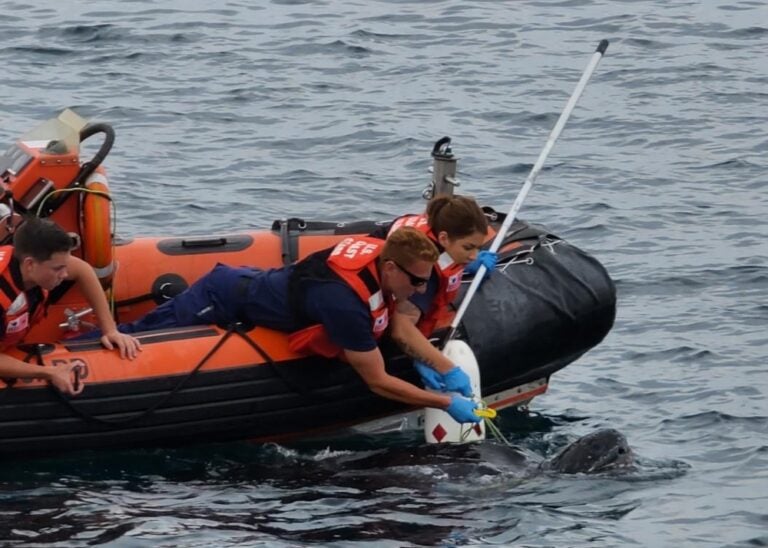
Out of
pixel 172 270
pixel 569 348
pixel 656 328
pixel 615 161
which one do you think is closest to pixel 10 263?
pixel 172 270

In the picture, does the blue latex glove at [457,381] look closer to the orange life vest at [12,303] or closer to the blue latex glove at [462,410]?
the blue latex glove at [462,410]

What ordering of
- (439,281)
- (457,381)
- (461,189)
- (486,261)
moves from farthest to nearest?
1. (461,189)
2. (486,261)
3. (439,281)
4. (457,381)

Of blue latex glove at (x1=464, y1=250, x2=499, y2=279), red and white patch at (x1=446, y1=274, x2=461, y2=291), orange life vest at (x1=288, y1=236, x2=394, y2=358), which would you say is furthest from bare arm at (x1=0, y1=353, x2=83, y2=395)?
blue latex glove at (x1=464, y1=250, x2=499, y2=279)

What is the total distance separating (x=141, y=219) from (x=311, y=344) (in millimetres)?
4564

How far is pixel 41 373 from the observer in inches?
335

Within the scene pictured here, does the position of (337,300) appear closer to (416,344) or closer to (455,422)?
(416,344)

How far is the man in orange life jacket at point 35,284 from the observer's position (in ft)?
27.2

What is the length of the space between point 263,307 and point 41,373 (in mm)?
1231

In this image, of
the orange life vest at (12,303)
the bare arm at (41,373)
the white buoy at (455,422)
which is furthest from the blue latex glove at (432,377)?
the orange life vest at (12,303)

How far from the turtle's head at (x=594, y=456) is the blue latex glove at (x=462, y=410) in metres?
0.49

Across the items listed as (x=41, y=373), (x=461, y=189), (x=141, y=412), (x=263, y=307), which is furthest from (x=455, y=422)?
(x=461, y=189)

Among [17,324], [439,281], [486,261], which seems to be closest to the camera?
[17,324]

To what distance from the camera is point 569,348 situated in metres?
9.77

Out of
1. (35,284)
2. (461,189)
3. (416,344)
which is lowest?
(416,344)
